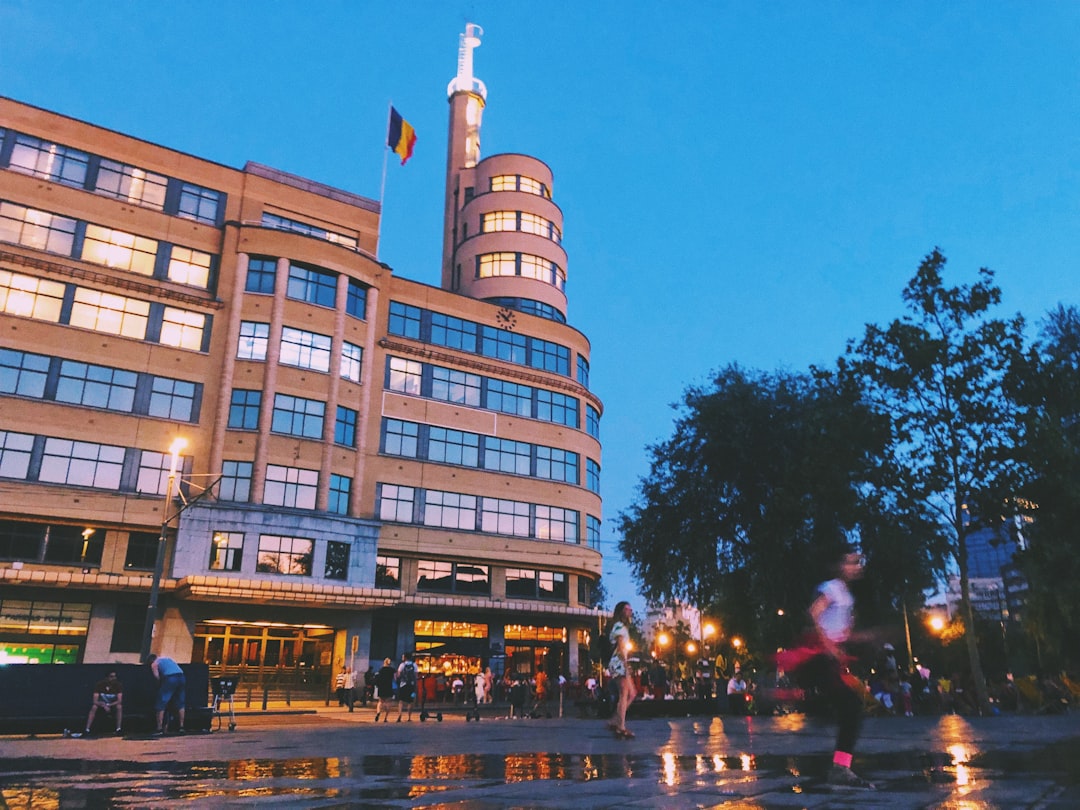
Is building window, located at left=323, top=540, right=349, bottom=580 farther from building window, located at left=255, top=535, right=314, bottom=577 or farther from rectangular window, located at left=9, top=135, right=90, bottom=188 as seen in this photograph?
rectangular window, located at left=9, top=135, right=90, bottom=188

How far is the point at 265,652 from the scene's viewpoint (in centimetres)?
3825

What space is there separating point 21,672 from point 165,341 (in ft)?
85.0

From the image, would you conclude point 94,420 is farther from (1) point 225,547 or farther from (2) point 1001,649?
(2) point 1001,649

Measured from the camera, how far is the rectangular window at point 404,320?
45.4m

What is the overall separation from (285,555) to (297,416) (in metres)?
6.91

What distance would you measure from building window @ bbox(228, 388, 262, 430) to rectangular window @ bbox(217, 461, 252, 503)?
1.85 meters

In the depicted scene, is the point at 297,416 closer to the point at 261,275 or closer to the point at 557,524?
the point at 261,275

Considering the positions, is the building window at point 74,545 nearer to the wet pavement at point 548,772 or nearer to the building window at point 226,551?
the building window at point 226,551

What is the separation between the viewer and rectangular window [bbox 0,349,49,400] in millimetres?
34000

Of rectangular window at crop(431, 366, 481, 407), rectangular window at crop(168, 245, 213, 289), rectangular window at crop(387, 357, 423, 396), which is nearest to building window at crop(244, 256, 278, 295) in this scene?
rectangular window at crop(168, 245, 213, 289)

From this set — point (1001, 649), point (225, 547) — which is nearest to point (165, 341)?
point (225, 547)

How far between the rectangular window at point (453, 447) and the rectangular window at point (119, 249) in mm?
16744

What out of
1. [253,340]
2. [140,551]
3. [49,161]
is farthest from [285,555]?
[49,161]

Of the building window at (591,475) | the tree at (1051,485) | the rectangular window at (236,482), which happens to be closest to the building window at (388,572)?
the rectangular window at (236,482)
